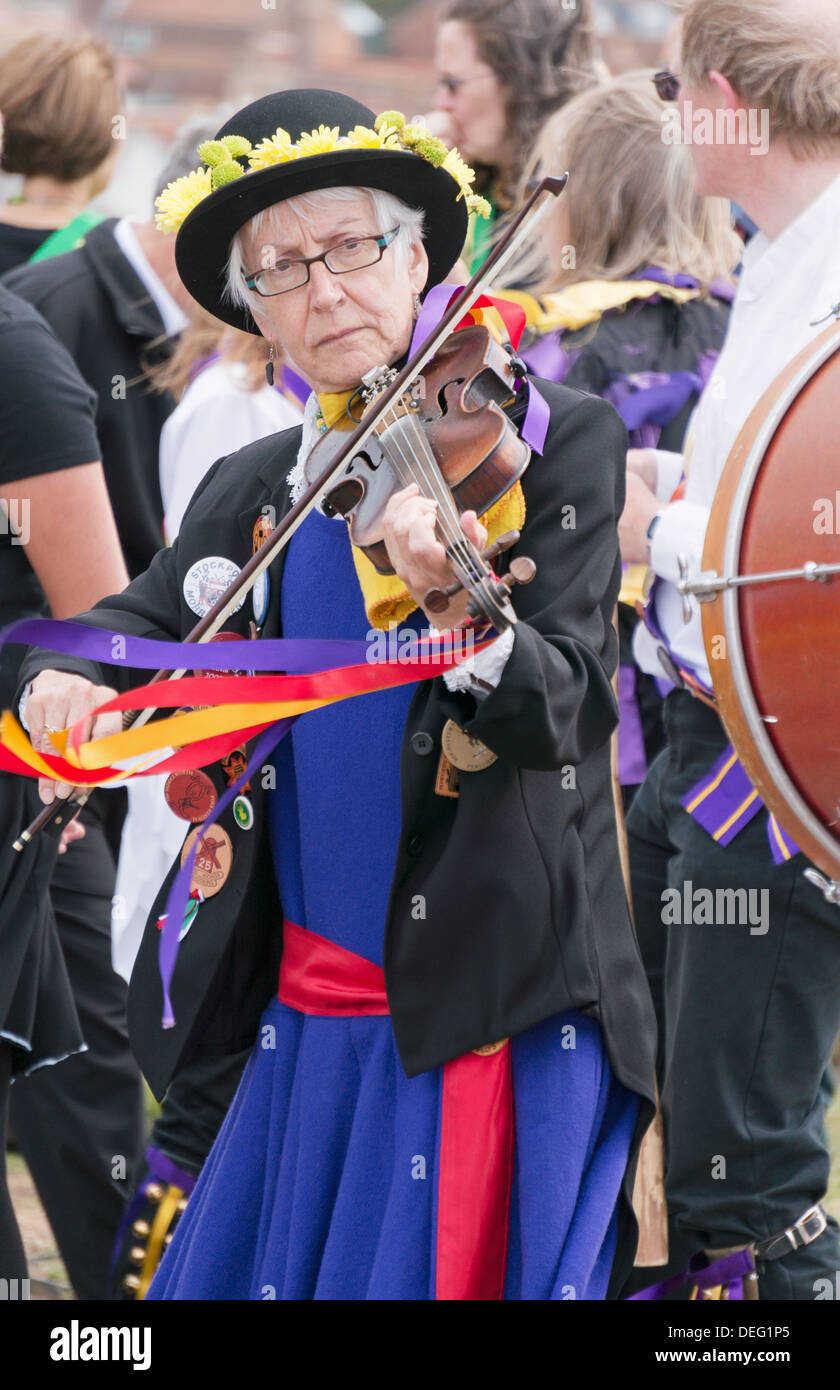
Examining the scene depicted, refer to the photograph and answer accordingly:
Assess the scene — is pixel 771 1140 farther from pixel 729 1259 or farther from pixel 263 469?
pixel 263 469

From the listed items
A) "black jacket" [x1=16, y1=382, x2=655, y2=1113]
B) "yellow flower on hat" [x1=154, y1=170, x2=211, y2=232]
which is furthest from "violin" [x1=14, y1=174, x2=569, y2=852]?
"yellow flower on hat" [x1=154, y1=170, x2=211, y2=232]

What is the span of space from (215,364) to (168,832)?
949 millimetres

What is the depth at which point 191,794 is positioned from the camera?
2490 mm

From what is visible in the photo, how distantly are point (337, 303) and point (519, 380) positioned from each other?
239 millimetres

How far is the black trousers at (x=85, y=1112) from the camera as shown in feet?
11.9

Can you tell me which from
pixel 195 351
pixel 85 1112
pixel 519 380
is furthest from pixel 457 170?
pixel 85 1112

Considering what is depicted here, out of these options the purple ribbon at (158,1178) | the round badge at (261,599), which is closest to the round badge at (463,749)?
the round badge at (261,599)

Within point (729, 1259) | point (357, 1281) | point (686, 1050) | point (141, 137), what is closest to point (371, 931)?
point (357, 1281)

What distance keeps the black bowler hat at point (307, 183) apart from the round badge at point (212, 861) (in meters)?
0.73

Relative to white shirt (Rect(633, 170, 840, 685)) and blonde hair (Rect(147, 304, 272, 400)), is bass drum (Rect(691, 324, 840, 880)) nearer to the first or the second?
white shirt (Rect(633, 170, 840, 685))

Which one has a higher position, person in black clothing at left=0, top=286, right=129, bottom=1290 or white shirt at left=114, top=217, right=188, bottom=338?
white shirt at left=114, top=217, right=188, bottom=338

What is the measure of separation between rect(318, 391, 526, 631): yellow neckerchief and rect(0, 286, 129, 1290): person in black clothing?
89 cm

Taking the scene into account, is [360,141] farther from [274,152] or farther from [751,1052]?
[751,1052]

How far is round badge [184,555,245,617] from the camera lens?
8.16 feet
